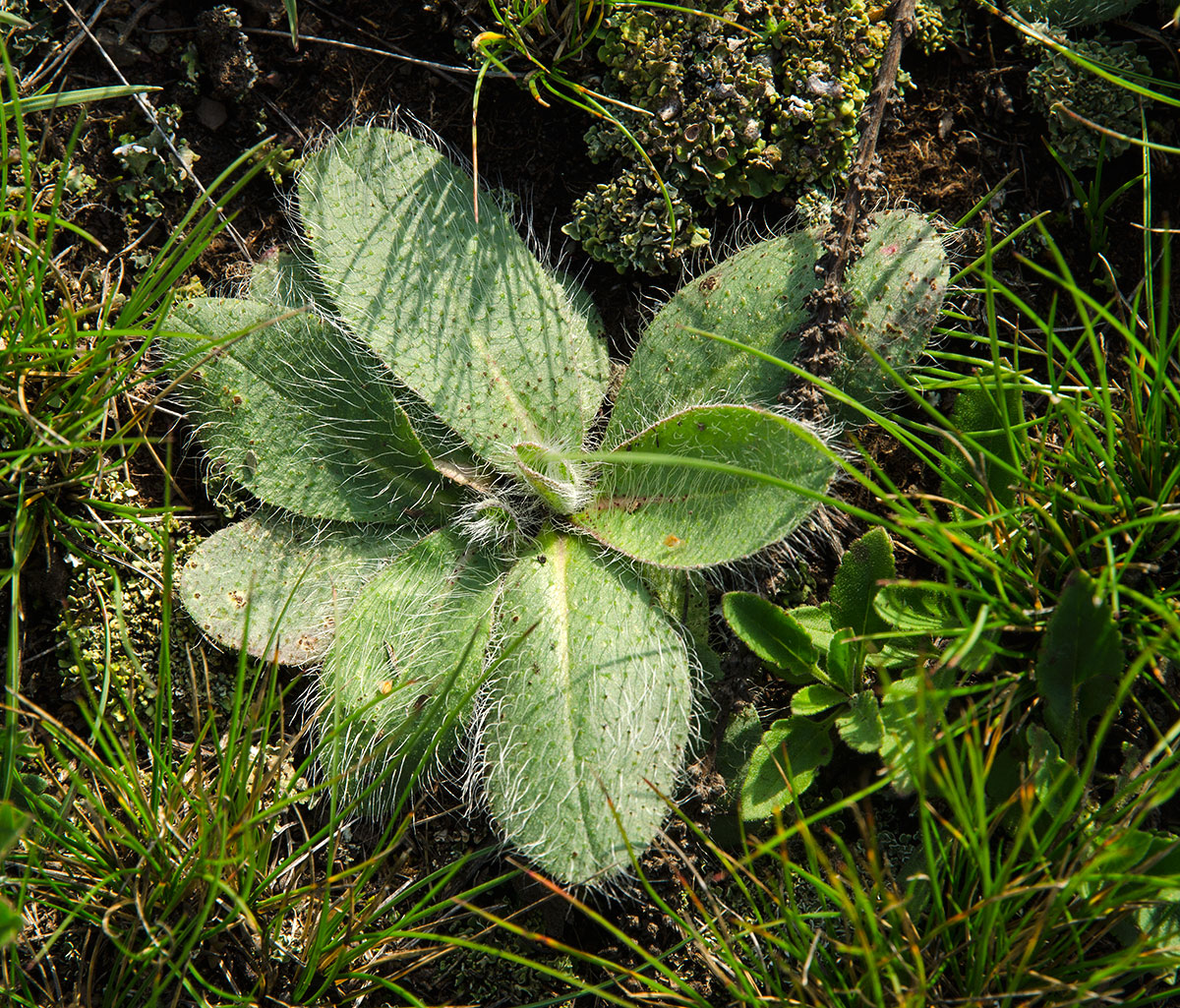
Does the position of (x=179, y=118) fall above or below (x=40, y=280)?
above

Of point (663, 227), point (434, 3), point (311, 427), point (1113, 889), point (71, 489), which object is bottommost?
point (1113, 889)

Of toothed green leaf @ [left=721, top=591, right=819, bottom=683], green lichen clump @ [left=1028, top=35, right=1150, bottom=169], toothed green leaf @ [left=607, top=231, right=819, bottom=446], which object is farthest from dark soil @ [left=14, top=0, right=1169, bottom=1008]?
toothed green leaf @ [left=721, top=591, right=819, bottom=683]

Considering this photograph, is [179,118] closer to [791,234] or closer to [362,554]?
[362,554]

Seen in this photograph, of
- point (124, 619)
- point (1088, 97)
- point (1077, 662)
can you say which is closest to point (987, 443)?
point (1077, 662)

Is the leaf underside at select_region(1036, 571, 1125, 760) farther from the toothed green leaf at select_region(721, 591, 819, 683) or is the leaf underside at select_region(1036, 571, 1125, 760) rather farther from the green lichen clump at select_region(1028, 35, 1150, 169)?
the green lichen clump at select_region(1028, 35, 1150, 169)

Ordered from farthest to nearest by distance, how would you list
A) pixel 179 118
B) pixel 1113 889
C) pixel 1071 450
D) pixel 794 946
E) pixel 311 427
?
pixel 179 118 → pixel 311 427 → pixel 1071 450 → pixel 794 946 → pixel 1113 889

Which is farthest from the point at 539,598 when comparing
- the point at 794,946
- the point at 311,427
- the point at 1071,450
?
the point at 1071,450
